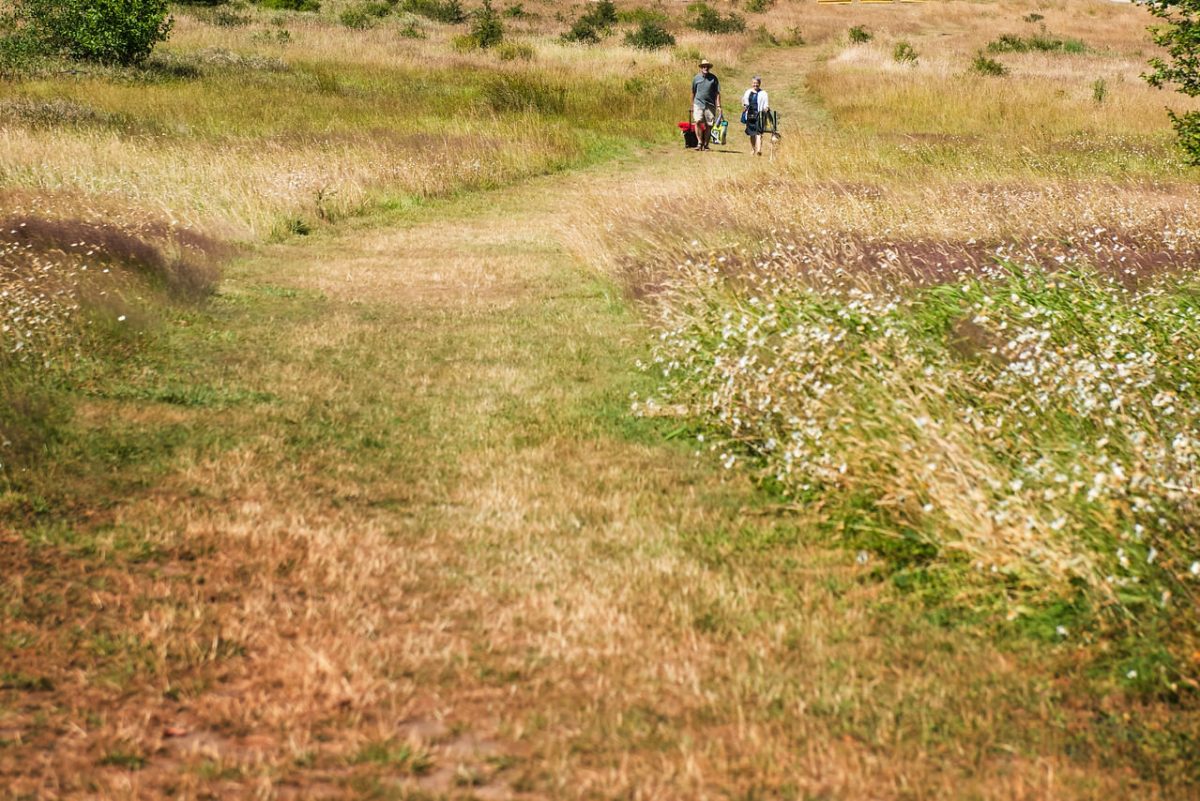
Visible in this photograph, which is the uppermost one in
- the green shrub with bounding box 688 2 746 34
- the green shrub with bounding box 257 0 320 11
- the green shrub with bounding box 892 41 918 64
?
the green shrub with bounding box 257 0 320 11

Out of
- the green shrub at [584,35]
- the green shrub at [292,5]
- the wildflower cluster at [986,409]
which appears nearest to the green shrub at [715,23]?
the green shrub at [584,35]

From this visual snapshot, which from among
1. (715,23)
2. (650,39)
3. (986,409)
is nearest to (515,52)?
(650,39)

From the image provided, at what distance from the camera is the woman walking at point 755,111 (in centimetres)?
2277

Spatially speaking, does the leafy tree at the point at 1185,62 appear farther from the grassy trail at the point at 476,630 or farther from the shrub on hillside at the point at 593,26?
the shrub on hillside at the point at 593,26

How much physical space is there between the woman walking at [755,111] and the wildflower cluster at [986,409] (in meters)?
14.6

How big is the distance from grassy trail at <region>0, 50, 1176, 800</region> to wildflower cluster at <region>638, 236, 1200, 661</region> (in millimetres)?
417

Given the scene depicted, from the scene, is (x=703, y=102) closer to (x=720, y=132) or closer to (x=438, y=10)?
(x=720, y=132)

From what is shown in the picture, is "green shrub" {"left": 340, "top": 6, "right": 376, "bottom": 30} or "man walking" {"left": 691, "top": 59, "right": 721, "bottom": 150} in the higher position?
"green shrub" {"left": 340, "top": 6, "right": 376, "bottom": 30}

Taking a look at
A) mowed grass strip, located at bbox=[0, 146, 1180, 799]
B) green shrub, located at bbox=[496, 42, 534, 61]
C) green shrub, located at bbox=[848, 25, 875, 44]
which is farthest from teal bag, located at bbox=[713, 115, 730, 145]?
green shrub, located at bbox=[848, 25, 875, 44]

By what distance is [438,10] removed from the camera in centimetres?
5531

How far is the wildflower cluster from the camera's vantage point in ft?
14.5

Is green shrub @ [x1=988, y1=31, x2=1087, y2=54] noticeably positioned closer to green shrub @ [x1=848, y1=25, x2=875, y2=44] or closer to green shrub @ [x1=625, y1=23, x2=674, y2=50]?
green shrub @ [x1=848, y1=25, x2=875, y2=44]

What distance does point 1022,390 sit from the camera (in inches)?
232

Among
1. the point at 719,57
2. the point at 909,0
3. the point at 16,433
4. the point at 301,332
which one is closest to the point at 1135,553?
the point at 16,433
